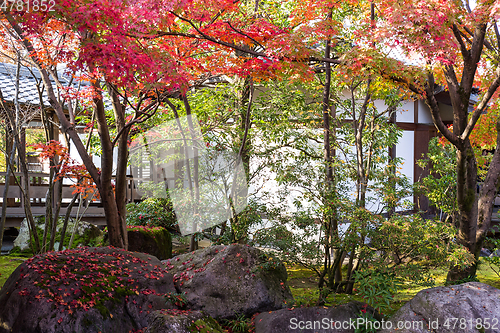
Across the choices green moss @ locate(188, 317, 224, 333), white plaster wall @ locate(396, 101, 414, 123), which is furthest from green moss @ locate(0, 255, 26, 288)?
white plaster wall @ locate(396, 101, 414, 123)

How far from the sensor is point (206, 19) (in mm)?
5613

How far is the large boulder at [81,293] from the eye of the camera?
14.0ft

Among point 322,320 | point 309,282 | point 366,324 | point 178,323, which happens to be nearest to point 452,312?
point 366,324

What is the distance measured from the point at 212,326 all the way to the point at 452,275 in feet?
12.7

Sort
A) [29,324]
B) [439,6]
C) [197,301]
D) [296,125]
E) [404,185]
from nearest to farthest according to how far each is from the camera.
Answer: [29,324] < [439,6] < [197,301] < [404,185] < [296,125]

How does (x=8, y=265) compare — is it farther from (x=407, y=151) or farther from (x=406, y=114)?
(x=406, y=114)

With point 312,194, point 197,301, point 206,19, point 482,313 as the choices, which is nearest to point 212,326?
point 197,301

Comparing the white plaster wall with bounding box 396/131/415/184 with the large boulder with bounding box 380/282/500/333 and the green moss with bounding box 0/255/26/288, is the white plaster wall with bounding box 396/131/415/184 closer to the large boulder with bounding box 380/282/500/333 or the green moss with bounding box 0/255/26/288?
the large boulder with bounding box 380/282/500/333

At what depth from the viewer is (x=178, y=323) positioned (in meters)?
4.21

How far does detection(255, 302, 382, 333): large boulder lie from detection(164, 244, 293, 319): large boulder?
658 mm

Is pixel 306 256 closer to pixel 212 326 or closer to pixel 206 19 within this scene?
pixel 212 326

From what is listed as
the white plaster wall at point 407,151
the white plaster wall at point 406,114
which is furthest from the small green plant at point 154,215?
the white plaster wall at point 406,114

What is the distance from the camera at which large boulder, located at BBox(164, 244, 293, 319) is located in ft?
18.4

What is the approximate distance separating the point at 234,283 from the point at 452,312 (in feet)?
9.65
